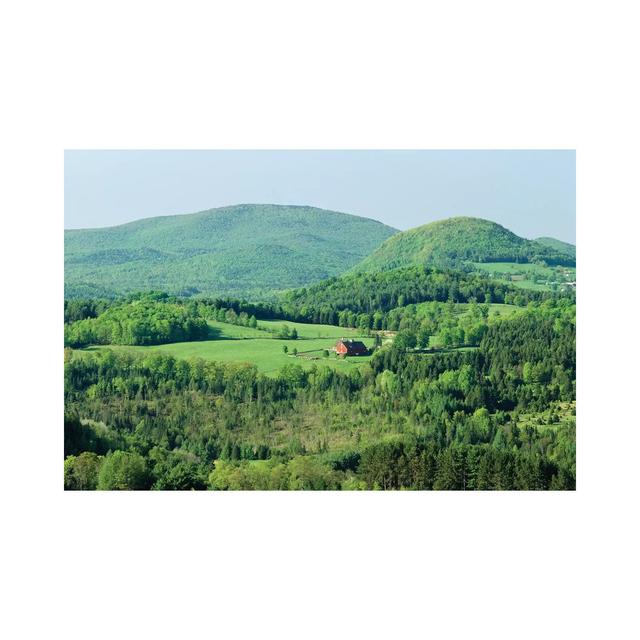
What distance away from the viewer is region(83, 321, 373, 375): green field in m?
19.7

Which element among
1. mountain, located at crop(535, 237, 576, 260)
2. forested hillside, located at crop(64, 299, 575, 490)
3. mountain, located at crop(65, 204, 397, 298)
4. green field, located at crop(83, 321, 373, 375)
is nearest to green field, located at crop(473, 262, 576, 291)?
mountain, located at crop(535, 237, 576, 260)

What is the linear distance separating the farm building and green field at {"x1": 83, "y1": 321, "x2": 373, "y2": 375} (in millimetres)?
118

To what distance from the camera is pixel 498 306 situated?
21469 millimetres

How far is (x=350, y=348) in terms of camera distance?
65.4ft

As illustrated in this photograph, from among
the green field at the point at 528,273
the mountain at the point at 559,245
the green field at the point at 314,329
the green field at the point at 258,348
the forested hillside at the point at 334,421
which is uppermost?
the mountain at the point at 559,245

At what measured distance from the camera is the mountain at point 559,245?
20703mm

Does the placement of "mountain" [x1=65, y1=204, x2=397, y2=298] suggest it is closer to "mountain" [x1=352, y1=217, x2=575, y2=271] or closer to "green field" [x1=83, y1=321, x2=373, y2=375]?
"mountain" [x1=352, y1=217, x2=575, y2=271]

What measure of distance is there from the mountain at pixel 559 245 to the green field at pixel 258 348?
4.83m

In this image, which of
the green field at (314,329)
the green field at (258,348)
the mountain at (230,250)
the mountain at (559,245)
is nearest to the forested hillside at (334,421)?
the green field at (258,348)

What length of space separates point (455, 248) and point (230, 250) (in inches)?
219

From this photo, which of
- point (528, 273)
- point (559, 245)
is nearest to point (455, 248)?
point (528, 273)

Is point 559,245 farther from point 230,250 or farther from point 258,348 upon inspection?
point 230,250

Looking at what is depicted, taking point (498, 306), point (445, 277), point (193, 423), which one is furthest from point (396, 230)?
point (193, 423)

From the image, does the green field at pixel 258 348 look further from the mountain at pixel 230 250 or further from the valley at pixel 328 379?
the mountain at pixel 230 250
